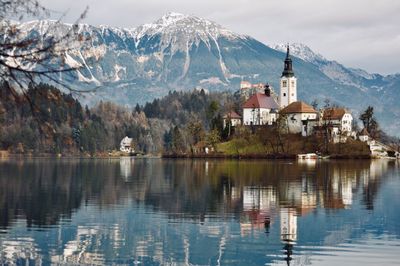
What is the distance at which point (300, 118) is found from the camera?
160 metres

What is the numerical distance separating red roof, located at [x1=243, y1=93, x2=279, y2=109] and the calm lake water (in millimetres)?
118221

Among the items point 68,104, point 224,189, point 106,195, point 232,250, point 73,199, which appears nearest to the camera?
point 68,104

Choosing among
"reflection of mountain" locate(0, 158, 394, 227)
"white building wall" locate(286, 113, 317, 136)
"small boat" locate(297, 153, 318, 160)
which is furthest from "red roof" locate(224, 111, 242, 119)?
"reflection of mountain" locate(0, 158, 394, 227)

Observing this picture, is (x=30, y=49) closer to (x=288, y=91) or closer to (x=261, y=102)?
(x=261, y=102)

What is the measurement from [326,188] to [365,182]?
1027 cm

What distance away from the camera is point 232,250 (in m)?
24.7

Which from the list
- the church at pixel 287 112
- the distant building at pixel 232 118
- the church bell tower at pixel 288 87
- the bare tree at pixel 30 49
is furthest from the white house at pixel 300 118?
the bare tree at pixel 30 49

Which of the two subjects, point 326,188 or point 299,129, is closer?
point 326,188

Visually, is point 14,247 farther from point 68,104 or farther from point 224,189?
point 224,189

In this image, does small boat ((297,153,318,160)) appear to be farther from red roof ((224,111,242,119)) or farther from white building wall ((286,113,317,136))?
red roof ((224,111,242,119))

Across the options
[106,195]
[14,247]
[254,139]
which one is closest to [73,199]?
[106,195]

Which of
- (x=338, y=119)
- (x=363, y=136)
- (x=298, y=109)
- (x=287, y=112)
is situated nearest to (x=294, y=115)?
(x=298, y=109)

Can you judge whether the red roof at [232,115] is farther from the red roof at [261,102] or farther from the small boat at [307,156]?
the small boat at [307,156]

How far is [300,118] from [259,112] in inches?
551
